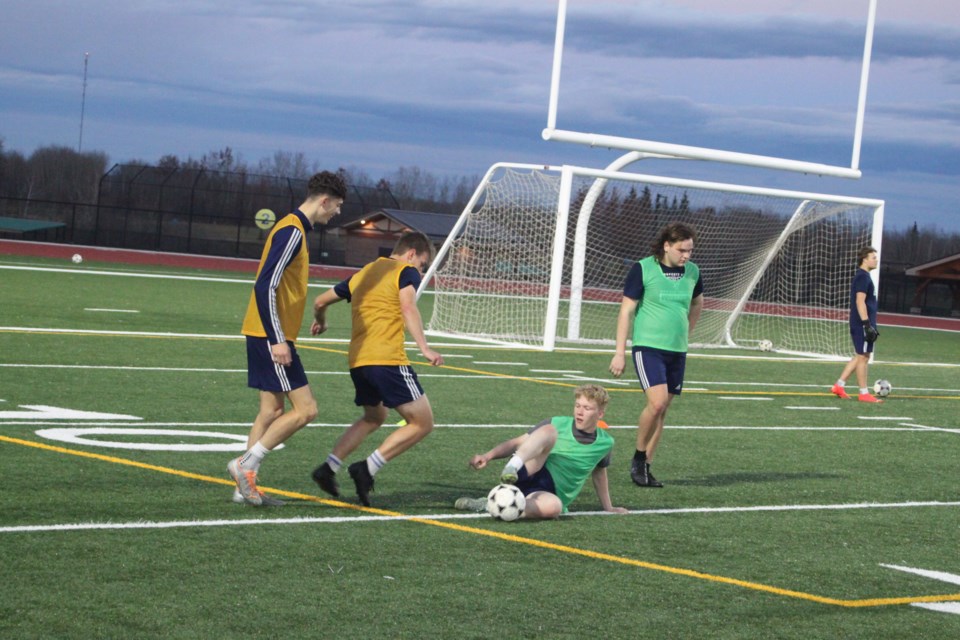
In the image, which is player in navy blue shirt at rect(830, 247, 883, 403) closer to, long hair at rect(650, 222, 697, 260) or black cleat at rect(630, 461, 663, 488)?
long hair at rect(650, 222, 697, 260)

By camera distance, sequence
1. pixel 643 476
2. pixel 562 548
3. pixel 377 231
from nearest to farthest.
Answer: pixel 562 548 → pixel 643 476 → pixel 377 231

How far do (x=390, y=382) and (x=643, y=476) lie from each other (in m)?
2.45

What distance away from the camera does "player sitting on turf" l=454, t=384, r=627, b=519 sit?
26.4ft

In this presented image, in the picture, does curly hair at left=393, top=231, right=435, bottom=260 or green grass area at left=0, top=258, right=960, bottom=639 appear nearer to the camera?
green grass area at left=0, top=258, right=960, bottom=639

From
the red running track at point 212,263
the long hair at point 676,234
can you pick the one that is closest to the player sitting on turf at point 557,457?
the long hair at point 676,234

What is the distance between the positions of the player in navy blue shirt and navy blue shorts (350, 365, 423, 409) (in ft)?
32.5

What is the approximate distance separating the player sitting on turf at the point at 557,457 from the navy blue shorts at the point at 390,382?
1.92ft

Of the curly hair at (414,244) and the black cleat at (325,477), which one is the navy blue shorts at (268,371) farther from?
the curly hair at (414,244)

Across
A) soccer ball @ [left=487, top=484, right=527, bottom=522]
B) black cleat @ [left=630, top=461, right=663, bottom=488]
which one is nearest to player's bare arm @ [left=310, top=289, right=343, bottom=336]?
soccer ball @ [left=487, top=484, right=527, bottom=522]

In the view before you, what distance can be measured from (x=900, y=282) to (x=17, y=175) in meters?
55.3

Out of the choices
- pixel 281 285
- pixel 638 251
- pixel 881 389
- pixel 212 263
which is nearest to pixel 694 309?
pixel 281 285

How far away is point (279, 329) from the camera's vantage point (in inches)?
303

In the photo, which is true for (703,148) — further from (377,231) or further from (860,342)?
(377,231)

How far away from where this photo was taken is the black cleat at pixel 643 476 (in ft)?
31.9
